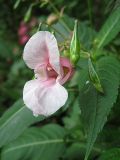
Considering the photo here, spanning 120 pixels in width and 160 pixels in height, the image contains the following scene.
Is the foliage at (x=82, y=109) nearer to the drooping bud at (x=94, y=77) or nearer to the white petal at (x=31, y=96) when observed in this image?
the drooping bud at (x=94, y=77)

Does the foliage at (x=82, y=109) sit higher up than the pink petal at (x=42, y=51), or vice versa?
the pink petal at (x=42, y=51)

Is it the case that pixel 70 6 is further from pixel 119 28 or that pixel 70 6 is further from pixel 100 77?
pixel 100 77

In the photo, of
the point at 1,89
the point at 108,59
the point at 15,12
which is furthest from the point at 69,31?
the point at 15,12

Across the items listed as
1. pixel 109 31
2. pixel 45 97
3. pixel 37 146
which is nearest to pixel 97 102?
pixel 45 97

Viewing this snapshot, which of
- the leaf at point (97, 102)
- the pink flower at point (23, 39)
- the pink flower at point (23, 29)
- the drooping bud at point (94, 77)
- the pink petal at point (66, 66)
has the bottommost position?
the pink flower at point (23, 39)

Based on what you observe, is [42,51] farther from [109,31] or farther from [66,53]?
[109,31]

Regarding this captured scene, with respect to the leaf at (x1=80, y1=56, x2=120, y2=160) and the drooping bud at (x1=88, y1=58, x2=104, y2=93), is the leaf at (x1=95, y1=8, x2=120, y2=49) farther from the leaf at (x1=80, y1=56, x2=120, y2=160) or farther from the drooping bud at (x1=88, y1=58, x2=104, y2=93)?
the drooping bud at (x1=88, y1=58, x2=104, y2=93)

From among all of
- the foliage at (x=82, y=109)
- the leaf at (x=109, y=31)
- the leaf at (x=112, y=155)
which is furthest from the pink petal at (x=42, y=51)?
the leaf at (x=109, y=31)
